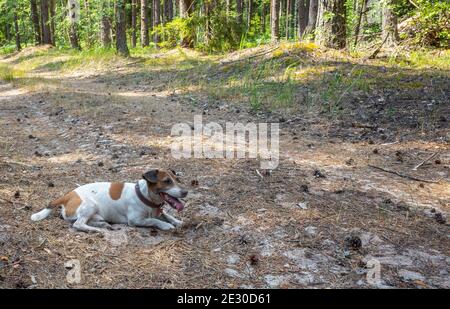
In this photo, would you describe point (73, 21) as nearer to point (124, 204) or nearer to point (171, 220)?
point (124, 204)

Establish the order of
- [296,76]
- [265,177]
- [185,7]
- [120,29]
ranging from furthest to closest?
[120,29], [185,7], [296,76], [265,177]

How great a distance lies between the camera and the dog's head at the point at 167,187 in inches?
170

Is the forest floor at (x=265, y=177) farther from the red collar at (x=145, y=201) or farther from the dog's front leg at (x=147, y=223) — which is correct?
the red collar at (x=145, y=201)

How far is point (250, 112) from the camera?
9.40 metres

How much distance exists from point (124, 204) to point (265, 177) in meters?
1.98

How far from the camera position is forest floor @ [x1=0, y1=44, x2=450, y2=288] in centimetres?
354

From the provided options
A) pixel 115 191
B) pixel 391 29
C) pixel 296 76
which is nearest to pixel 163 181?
pixel 115 191

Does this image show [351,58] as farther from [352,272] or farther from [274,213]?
[352,272]

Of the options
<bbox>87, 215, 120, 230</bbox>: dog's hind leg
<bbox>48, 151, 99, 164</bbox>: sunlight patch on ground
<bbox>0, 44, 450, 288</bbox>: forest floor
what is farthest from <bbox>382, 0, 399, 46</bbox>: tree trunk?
<bbox>87, 215, 120, 230</bbox>: dog's hind leg

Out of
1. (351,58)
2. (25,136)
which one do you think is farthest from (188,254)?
(351,58)

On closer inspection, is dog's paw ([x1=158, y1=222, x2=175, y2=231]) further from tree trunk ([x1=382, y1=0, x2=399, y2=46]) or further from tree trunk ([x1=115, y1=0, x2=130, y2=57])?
tree trunk ([x1=115, y1=0, x2=130, y2=57])

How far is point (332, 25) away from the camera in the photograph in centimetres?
1182

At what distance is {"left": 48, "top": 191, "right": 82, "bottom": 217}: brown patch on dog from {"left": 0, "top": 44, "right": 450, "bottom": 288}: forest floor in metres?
0.14
